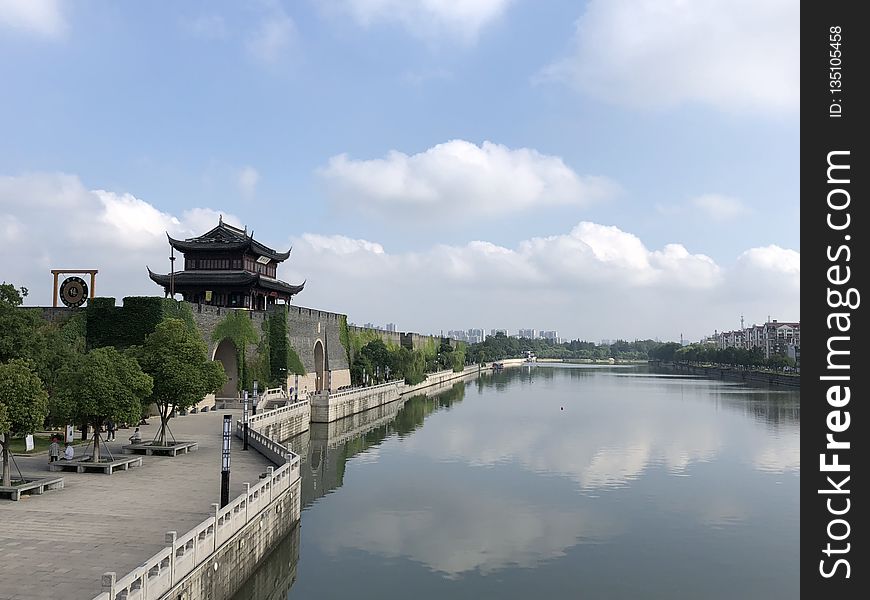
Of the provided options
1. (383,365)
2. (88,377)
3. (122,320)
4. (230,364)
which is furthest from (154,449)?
(383,365)

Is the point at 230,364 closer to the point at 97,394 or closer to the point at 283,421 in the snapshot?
the point at 283,421

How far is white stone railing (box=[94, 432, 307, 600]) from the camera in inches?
400

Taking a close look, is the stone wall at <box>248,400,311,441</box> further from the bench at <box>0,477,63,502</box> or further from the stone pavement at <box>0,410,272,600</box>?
the bench at <box>0,477,63,502</box>

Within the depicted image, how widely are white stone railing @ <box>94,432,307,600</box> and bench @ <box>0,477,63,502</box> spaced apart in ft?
17.3

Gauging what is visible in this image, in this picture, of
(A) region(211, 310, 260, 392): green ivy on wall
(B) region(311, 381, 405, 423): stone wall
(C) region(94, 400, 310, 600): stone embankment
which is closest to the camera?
(C) region(94, 400, 310, 600): stone embankment

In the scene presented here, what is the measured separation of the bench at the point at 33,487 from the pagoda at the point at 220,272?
118 feet

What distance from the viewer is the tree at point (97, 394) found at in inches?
768

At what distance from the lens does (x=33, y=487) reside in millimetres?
16734

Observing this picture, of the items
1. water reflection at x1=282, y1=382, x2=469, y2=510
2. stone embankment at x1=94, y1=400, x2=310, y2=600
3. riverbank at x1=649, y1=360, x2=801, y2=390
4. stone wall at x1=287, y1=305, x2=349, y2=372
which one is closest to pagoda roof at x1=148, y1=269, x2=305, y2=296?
stone wall at x1=287, y1=305, x2=349, y2=372

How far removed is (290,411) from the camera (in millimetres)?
38375

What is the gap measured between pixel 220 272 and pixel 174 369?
100ft
